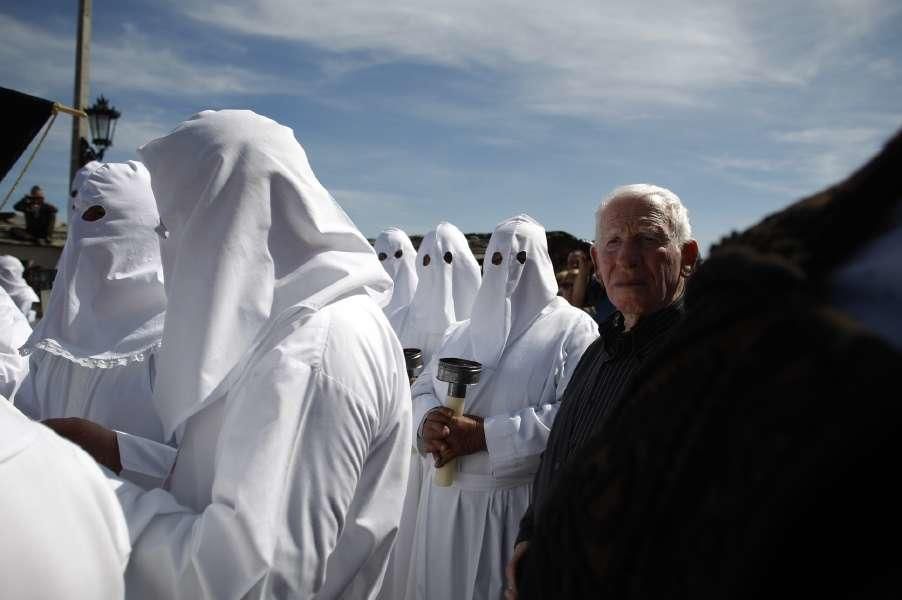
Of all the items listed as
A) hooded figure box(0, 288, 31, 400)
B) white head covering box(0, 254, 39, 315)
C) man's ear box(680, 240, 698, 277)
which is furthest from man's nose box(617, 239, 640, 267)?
white head covering box(0, 254, 39, 315)

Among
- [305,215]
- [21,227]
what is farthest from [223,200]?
[21,227]

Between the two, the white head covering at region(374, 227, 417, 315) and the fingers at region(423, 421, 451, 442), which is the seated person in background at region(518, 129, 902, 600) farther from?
the white head covering at region(374, 227, 417, 315)

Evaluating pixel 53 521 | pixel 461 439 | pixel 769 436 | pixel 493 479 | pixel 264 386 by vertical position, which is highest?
pixel 769 436

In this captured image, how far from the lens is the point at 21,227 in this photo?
52.1 ft

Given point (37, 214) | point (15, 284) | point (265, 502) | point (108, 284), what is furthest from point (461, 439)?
point (37, 214)

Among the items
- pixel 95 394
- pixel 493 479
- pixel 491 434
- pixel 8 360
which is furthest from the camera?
pixel 8 360

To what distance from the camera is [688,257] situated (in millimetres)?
3244

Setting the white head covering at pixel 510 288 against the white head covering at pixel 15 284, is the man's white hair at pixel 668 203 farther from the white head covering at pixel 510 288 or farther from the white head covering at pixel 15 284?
the white head covering at pixel 15 284

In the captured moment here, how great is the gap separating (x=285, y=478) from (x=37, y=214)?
1579 centimetres

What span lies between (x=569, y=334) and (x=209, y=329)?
282cm

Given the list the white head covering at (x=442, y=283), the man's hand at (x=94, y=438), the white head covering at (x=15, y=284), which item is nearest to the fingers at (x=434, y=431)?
the man's hand at (x=94, y=438)

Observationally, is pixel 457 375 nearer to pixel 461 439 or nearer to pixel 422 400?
pixel 461 439

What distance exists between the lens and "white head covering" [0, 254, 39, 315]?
11.8 metres

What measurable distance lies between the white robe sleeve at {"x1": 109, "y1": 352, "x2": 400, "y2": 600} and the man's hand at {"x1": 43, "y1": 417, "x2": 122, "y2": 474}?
470 mm
